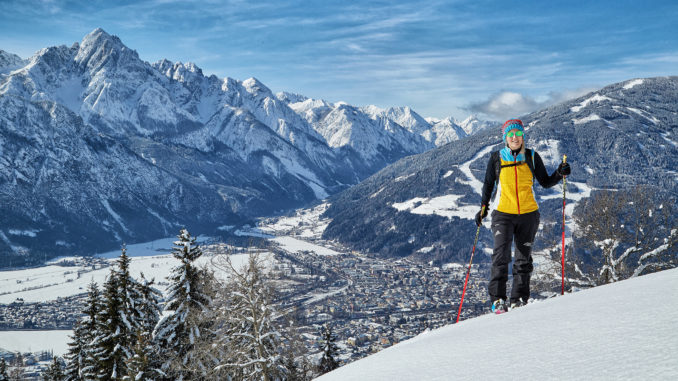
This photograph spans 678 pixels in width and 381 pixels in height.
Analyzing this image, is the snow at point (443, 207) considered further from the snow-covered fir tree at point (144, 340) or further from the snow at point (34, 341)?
the snow-covered fir tree at point (144, 340)

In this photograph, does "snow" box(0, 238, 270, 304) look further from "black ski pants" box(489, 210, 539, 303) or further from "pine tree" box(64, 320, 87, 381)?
"black ski pants" box(489, 210, 539, 303)

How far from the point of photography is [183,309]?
49.8 ft

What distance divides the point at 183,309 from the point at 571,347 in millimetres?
14965

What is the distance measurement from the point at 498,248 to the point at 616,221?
434 inches

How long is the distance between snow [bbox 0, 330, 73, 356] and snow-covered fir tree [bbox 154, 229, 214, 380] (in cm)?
6828

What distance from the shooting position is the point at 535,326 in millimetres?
3758

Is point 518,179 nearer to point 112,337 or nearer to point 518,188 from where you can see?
point 518,188

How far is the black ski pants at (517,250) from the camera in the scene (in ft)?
21.5

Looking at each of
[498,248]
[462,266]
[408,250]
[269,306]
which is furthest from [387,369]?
[408,250]

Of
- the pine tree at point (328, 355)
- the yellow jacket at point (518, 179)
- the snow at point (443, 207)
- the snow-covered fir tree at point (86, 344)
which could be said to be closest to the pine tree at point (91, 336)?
the snow-covered fir tree at point (86, 344)

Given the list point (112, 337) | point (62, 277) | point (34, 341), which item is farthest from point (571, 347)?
point (62, 277)

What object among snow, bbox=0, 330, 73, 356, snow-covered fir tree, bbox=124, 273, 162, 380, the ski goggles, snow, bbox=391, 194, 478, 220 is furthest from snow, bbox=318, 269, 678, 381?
snow, bbox=391, 194, 478, 220

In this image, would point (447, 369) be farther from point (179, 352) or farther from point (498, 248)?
point (179, 352)

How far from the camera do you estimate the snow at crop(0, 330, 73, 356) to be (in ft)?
227
